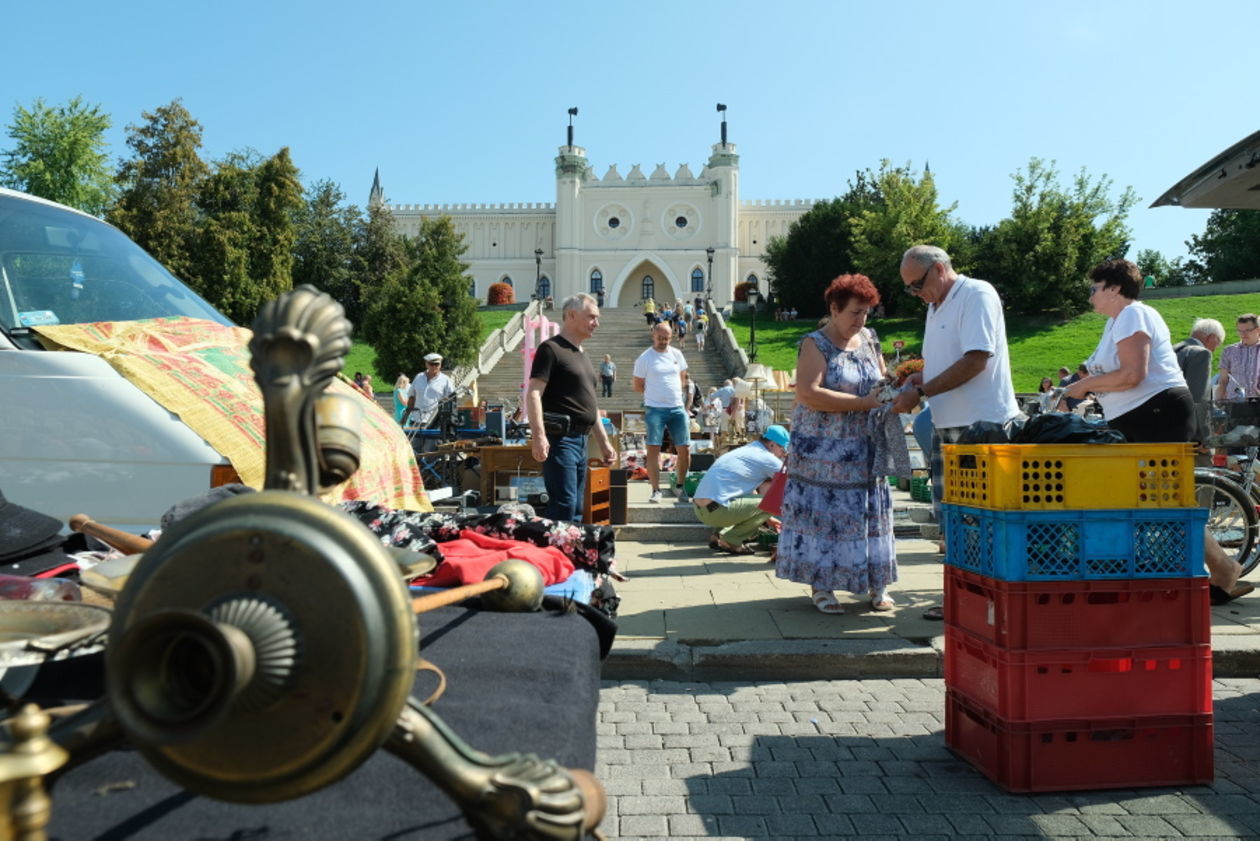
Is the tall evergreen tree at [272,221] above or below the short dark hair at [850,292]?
above

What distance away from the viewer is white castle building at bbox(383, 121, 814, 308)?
85.6 meters

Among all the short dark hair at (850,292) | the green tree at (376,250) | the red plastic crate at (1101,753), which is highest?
the green tree at (376,250)

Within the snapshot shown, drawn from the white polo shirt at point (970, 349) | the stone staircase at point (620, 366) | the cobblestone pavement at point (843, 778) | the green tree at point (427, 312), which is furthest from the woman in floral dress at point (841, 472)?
the green tree at point (427, 312)

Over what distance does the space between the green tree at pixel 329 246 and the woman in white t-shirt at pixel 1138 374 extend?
185 ft

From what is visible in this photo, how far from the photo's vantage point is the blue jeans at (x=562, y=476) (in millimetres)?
6586

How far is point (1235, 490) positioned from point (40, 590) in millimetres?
6756

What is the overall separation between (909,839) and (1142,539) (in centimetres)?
130

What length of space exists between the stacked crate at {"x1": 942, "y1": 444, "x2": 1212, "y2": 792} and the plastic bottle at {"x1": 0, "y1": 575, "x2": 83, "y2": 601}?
2705 mm

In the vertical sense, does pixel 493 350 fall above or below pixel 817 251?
below

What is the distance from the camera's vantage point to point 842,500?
5535 mm

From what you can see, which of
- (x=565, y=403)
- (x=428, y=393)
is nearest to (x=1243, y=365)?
(x=565, y=403)

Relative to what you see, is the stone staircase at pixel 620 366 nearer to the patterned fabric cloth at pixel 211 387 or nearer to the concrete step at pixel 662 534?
the concrete step at pixel 662 534

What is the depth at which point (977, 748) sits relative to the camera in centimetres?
350

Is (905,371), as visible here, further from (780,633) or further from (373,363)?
(373,363)
